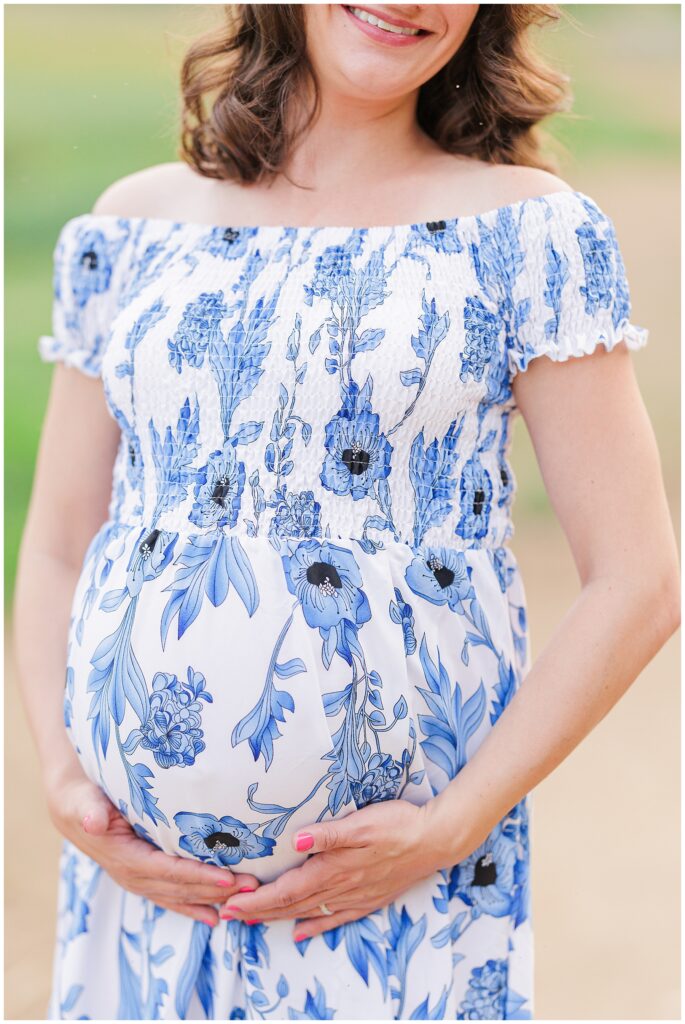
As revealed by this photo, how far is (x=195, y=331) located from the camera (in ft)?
4.20

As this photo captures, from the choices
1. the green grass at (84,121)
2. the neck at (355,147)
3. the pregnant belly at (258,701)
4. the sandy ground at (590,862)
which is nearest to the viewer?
the pregnant belly at (258,701)

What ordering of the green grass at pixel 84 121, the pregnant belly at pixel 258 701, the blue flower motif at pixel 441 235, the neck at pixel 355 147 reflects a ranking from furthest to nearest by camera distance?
1. the green grass at pixel 84 121
2. the neck at pixel 355 147
3. the blue flower motif at pixel 441 235
4. the pregnant belly at pixel 258 701

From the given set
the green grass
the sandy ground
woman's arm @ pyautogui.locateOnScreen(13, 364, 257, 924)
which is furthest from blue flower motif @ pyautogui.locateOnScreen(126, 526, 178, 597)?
the green grass

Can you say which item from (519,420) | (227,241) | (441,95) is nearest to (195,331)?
(227,241)

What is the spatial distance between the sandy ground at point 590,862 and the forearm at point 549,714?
1.83 metres

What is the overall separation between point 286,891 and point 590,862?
2.38 metres

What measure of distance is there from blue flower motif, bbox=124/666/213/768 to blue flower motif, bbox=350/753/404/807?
0.17 m

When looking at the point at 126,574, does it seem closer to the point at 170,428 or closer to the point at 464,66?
the point at 170,428

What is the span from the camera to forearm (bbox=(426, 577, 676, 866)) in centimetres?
124

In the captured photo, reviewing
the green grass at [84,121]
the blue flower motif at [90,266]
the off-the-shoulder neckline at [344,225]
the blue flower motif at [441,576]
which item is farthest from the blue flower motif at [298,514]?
the green grass at [84,121]

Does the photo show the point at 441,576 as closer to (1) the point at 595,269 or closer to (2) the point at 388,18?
(1) the point at 595,269

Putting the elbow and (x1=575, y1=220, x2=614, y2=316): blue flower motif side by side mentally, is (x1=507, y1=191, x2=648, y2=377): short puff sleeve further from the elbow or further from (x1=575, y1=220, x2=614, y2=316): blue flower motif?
the elbow

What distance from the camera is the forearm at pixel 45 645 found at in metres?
1.40

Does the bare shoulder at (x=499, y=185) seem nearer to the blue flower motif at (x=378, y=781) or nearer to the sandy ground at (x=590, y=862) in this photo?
the blue flower motif at (x=378, y=781)
